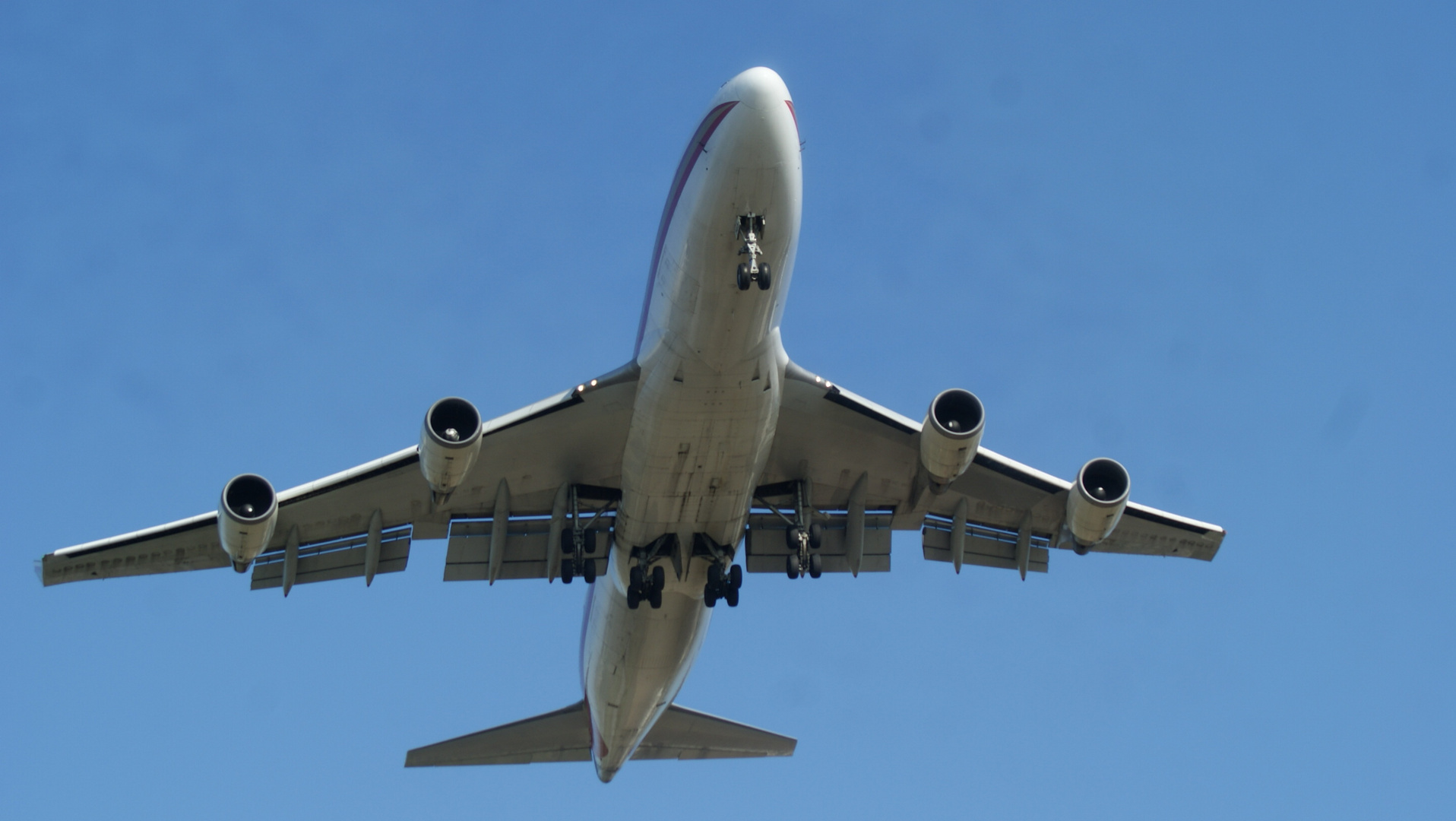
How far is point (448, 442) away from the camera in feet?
62.5

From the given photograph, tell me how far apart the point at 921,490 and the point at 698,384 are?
5.29 metres

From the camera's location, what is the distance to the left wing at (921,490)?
22125mm

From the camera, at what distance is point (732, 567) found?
22141 millimetres

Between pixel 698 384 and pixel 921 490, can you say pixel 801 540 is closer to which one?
pixel 921 490

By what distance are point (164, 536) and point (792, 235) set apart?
10319 millimetres

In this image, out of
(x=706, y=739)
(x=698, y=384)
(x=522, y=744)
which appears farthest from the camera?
(x=706, y=739)

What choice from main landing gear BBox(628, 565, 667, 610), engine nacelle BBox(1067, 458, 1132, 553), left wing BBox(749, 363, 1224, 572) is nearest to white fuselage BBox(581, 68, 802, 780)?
main landing gear BBox(628, 565, 667, 610)

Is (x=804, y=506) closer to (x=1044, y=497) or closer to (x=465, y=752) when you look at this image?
(x=1044, y=497)

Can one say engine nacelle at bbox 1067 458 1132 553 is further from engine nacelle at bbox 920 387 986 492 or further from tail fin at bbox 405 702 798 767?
tail fin at bbox 405 702 798 767

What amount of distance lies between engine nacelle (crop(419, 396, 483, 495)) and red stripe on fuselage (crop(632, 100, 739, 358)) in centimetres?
267

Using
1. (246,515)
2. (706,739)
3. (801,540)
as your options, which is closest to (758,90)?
(801,540)

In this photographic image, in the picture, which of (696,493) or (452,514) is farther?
(452,514)

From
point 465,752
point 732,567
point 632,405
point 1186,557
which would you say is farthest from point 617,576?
point 1186,557

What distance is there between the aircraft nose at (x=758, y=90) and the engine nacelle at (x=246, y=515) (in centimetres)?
820
